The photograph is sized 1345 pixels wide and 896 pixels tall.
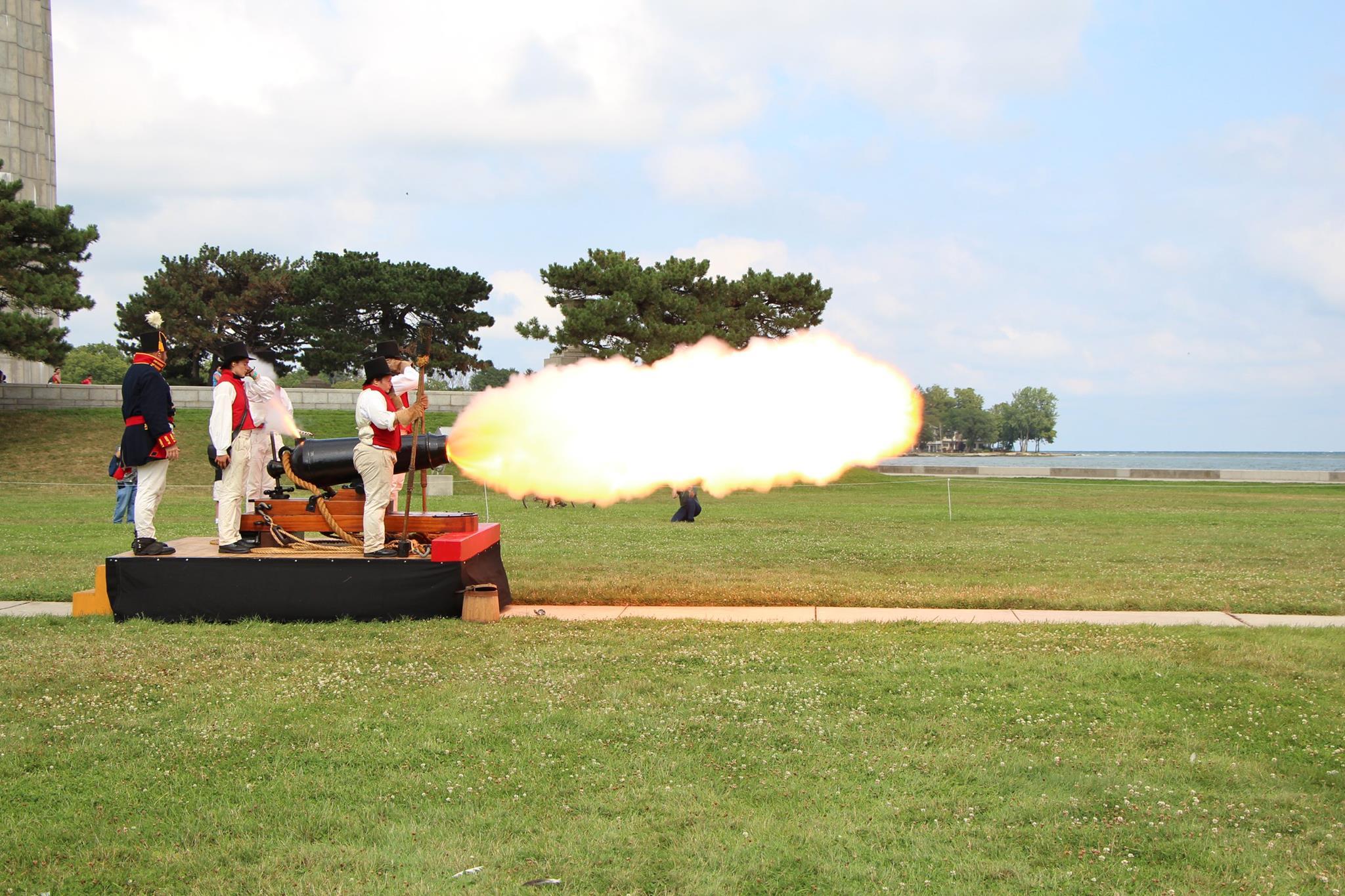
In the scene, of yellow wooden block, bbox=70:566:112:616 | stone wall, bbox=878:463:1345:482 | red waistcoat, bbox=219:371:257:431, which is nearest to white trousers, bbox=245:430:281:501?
red waistcoat, bbox=219:371:257:431

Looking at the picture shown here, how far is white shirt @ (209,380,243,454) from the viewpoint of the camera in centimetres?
1062

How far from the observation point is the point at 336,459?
35.8ft

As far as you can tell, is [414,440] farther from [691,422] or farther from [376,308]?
[376,308]

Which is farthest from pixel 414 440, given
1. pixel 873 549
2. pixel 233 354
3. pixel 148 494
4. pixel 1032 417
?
pixel 1032 417

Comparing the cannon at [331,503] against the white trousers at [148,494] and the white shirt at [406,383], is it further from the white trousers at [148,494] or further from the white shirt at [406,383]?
the white shirt at [406,383]

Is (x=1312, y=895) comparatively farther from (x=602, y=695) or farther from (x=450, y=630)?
(x=450, y=630)

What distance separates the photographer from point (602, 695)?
25.2 ft

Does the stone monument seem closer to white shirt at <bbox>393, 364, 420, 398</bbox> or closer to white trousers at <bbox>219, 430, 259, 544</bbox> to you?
white shirt at <bbox>393, 364, 420, 398</bbox>

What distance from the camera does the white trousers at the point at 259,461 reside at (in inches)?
496

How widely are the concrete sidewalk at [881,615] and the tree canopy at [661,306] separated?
1298 inches

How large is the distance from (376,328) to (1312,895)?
207 feet

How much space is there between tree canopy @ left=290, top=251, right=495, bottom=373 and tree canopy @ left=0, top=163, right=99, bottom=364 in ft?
64.0

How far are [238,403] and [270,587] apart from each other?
2.02 m

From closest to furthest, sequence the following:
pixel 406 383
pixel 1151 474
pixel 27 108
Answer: pixel 406 383, pixel 1151 474, pixel 27 108
